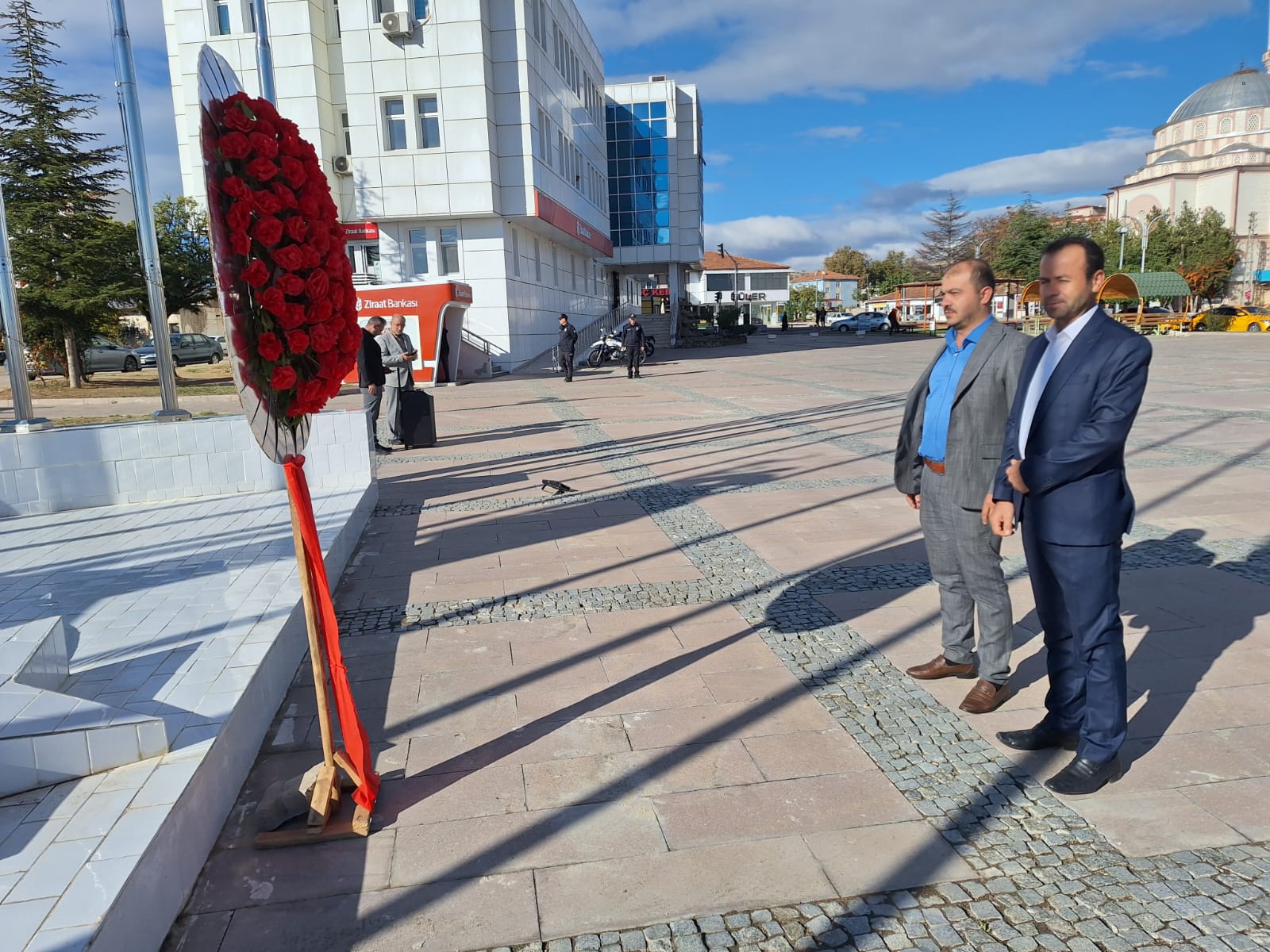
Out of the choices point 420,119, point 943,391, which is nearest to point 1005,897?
point 943,391

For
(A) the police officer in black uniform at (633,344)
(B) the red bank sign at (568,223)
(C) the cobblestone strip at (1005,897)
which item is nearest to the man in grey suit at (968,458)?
(C) the cobblestone strip at (1005,897)

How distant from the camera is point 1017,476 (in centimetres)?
302

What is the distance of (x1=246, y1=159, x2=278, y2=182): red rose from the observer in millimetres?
2459

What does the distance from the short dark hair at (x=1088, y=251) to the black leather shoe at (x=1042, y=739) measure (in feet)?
5.52

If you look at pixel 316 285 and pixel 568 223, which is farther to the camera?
pixel 568 223

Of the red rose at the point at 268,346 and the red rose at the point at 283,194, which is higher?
the red rose at the point at 283,194

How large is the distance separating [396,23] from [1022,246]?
158 feet

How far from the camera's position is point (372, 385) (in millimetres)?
10352

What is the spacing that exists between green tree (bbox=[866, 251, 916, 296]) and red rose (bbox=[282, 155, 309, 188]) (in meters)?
88.3

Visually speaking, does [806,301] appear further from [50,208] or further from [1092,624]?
[1092,624]

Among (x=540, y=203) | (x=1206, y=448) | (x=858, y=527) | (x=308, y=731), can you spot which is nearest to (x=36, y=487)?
(x=308, y=731)

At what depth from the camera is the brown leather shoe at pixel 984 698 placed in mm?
3594

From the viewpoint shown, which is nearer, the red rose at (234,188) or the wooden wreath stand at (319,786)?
the red rose at (234,188)

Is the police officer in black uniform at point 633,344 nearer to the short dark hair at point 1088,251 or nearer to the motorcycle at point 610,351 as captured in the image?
the motorcycle at point 610,351
